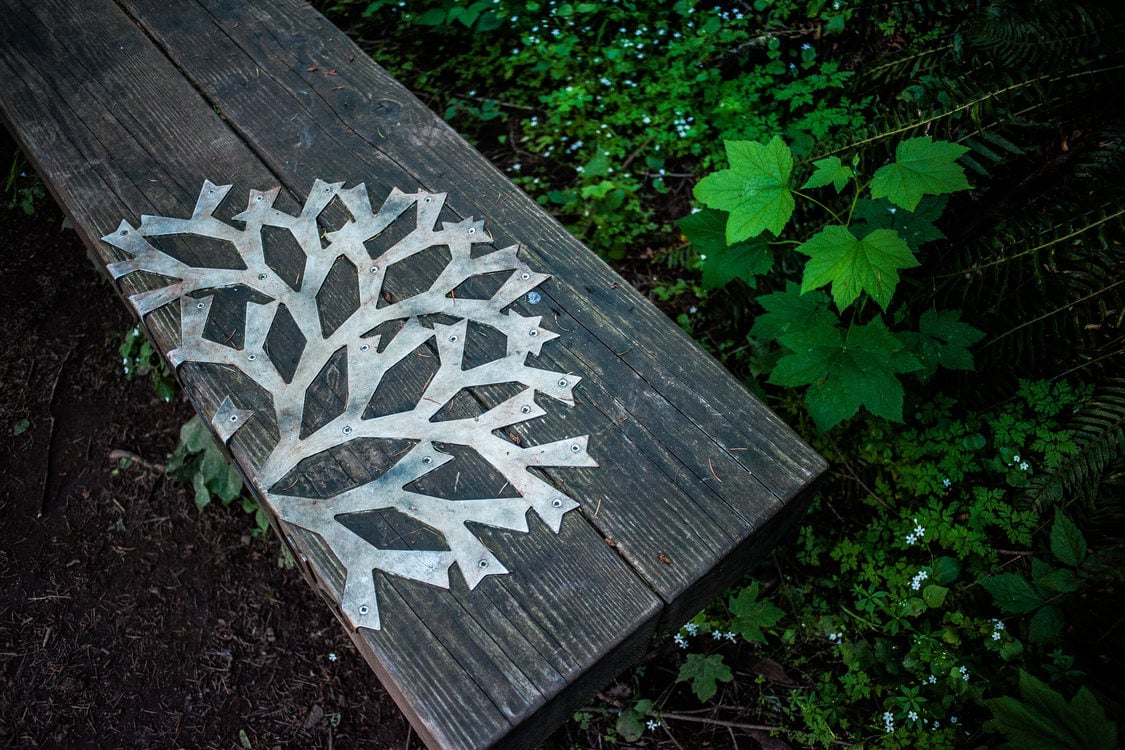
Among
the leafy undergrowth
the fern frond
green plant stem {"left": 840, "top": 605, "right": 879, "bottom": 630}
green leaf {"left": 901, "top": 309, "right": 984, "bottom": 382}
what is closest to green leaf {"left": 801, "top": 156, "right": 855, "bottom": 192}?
the leafy undergrowth

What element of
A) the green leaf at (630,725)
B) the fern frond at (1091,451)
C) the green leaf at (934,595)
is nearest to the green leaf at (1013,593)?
the green leaf at (934,595)

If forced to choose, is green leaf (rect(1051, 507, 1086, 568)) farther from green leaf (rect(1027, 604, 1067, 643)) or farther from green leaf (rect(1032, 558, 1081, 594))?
green leaf (rect(1027, 604, 1067, 643))

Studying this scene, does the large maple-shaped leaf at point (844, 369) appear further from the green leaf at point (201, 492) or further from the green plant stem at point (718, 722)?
the green leaf at point (201, 492)

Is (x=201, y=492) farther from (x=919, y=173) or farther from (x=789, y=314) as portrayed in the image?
(x=919, y=173)

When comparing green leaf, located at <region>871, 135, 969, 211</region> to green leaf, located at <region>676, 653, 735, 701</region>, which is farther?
green leaf, located at <region>676, 653, 735, 701</region>

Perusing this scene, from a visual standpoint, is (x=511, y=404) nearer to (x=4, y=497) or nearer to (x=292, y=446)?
(x=292, y=446)

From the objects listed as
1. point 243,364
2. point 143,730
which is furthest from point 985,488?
point 143,730

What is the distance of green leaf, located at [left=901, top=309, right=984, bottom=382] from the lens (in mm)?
2465

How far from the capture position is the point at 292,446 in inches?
88.1

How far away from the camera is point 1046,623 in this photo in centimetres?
227

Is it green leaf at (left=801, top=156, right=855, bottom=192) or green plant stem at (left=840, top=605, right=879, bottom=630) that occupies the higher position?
green leaf at (left=801, top=156, right=855, bottom=192)

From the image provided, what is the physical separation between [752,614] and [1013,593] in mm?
781

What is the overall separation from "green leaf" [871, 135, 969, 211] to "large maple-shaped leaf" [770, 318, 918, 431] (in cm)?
42

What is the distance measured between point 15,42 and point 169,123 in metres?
0.94
